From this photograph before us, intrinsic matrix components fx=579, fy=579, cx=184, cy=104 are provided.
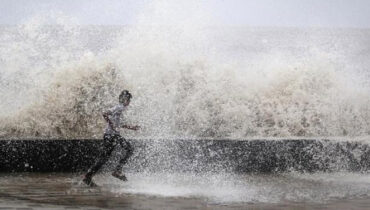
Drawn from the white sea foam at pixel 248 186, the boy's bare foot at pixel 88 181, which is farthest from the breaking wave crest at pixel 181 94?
the boy's bare foot at pixel 88 181

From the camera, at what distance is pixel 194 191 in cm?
724

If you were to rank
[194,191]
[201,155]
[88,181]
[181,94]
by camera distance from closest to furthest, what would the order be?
[194,191]
[88,181]
[201,155]
[181,94]

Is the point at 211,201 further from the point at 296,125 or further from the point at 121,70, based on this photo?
the point at 121,70

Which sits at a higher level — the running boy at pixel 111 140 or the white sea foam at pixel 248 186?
the running boy at pixel 111 140

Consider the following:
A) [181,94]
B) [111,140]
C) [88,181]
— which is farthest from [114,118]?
[181,94]

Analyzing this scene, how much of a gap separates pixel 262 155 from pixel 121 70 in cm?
512

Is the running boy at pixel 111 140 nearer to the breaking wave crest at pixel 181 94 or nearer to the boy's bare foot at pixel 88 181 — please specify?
the boy's bare foot at pixel 88 181

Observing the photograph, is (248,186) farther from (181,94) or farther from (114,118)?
(181,94)

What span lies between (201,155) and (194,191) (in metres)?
1.76

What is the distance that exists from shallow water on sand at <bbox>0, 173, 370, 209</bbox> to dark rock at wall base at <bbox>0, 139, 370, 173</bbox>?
232 millimetres

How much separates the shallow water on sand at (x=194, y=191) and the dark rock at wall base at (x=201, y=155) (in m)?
0.23

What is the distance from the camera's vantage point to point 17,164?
852cm

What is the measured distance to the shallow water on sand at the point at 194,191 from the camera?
630 centimetres

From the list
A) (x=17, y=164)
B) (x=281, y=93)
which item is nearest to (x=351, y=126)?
(x=281, y=93)
